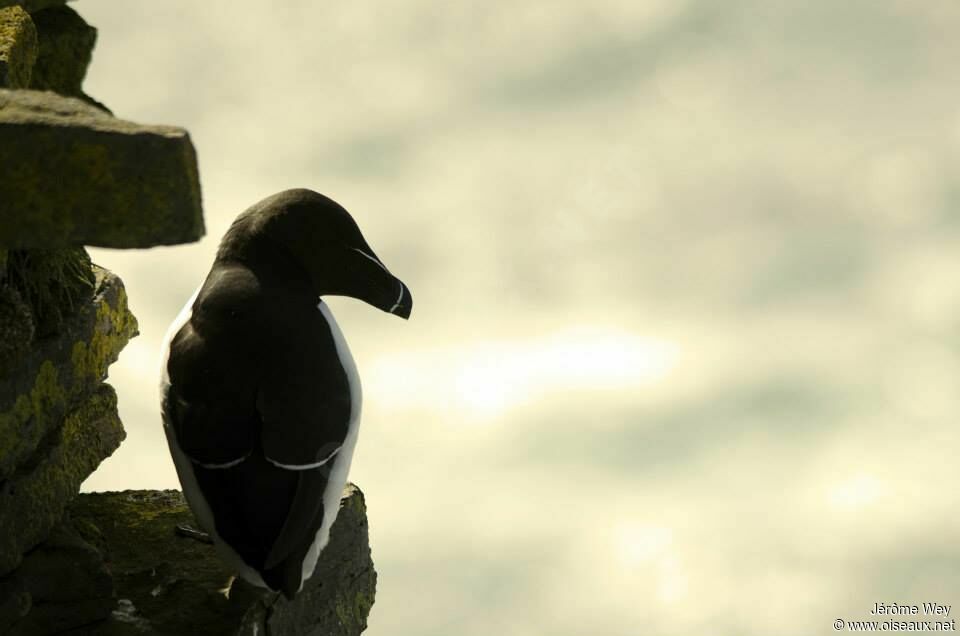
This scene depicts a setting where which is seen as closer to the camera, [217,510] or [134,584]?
[217,510]

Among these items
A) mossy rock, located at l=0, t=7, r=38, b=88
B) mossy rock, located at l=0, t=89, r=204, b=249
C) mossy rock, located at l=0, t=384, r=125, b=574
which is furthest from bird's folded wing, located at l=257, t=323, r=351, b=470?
mossy rock, located at l=0, t=7, r=38, b=88

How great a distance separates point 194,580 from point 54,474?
2.69 feet

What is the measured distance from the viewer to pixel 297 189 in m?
6.26

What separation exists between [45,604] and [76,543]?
0.98 feet

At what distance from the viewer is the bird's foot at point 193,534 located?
6723mm

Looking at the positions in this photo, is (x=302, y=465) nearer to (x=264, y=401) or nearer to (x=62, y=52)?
(x=264, y=401)

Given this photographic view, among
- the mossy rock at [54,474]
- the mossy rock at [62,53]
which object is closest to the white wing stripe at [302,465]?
the mossy rock at [54,474]

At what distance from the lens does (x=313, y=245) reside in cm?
617

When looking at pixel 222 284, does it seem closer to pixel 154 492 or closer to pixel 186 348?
pixel 186 348

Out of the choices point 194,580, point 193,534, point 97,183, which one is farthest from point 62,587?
point 97,183

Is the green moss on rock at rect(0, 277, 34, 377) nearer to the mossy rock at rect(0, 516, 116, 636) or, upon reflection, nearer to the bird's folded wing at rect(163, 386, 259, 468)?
the bird's folded wing at rect(163, 386, 259, 468)

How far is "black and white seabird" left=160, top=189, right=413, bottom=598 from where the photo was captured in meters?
5.56

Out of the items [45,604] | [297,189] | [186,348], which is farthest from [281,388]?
[45,604]

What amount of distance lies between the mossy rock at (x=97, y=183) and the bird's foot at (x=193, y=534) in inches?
103
